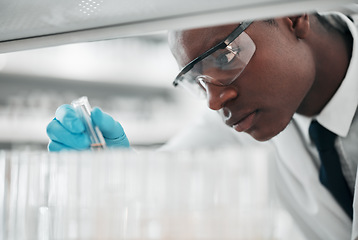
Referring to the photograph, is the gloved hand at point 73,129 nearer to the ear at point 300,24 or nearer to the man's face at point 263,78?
the man's face at point 263,78

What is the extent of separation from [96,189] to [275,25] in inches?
31.7

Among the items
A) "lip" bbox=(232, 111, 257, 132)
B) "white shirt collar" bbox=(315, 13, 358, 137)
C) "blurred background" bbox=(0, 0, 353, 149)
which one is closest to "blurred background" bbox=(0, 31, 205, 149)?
"blurred background" bbox=(0, 0, 353, 149)

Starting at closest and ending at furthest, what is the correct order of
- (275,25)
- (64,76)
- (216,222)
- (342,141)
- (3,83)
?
(216,222)
(275,25)
(342,141)
(3,83)
(64,76)

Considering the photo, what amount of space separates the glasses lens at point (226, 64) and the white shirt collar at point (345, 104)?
0.43 metres

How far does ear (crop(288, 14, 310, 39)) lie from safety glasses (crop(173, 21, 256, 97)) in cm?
22

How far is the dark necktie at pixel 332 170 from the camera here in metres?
1.28

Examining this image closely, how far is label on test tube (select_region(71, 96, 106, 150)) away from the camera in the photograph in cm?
86

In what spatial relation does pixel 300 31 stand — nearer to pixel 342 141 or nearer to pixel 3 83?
pixel 342 141

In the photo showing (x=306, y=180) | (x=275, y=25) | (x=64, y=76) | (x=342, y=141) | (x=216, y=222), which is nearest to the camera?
(x=216, y=222)

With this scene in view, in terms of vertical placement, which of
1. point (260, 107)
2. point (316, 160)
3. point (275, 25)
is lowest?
point (316, 160)

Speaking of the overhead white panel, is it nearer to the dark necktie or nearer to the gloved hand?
the gloved hand

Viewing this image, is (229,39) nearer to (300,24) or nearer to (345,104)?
(300,24)

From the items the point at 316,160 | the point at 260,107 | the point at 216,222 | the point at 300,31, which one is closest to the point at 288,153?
the point at 316,160

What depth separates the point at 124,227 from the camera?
596 mm
